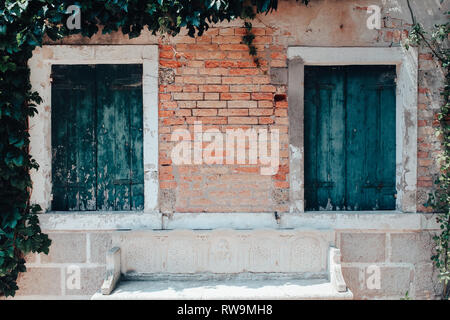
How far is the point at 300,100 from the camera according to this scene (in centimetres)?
383

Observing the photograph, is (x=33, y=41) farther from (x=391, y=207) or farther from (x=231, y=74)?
(x=391, y=207)

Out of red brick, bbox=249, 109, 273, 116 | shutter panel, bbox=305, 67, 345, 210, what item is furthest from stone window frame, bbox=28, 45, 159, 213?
shutter panel, bbox=305, 67, 345, 210

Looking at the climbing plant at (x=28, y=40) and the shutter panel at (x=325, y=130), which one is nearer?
the climbing plant at (x=28, y=40)

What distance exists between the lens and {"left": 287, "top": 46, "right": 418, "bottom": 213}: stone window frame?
12.5 feet

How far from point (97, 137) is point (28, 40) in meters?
1.15

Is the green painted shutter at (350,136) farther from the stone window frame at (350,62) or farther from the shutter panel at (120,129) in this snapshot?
the shutter panel at (120,129)

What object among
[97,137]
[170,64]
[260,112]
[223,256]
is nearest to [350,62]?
[260,112]

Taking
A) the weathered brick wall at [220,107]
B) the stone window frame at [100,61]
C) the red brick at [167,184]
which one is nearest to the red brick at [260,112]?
the weathered brick wall at [220,107]

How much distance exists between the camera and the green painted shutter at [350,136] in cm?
398

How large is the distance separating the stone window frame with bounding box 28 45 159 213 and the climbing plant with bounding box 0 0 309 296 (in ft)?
0.28

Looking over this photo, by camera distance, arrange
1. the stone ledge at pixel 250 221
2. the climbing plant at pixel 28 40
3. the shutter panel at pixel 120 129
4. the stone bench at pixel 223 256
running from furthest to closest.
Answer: the shutter panel at pixel 120 129 < the stone ledge at pixel 250 221 < the stone bench at pixel 223 256 < the climbing plant at pixel 28 40

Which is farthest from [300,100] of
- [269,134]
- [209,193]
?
[209,193]

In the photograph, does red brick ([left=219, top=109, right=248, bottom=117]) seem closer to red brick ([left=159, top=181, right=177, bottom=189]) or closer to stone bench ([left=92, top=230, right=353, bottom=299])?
red brick ([left=159, top=181, right=177, bottom=189])

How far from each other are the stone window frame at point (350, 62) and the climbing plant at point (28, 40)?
1.86 feet
